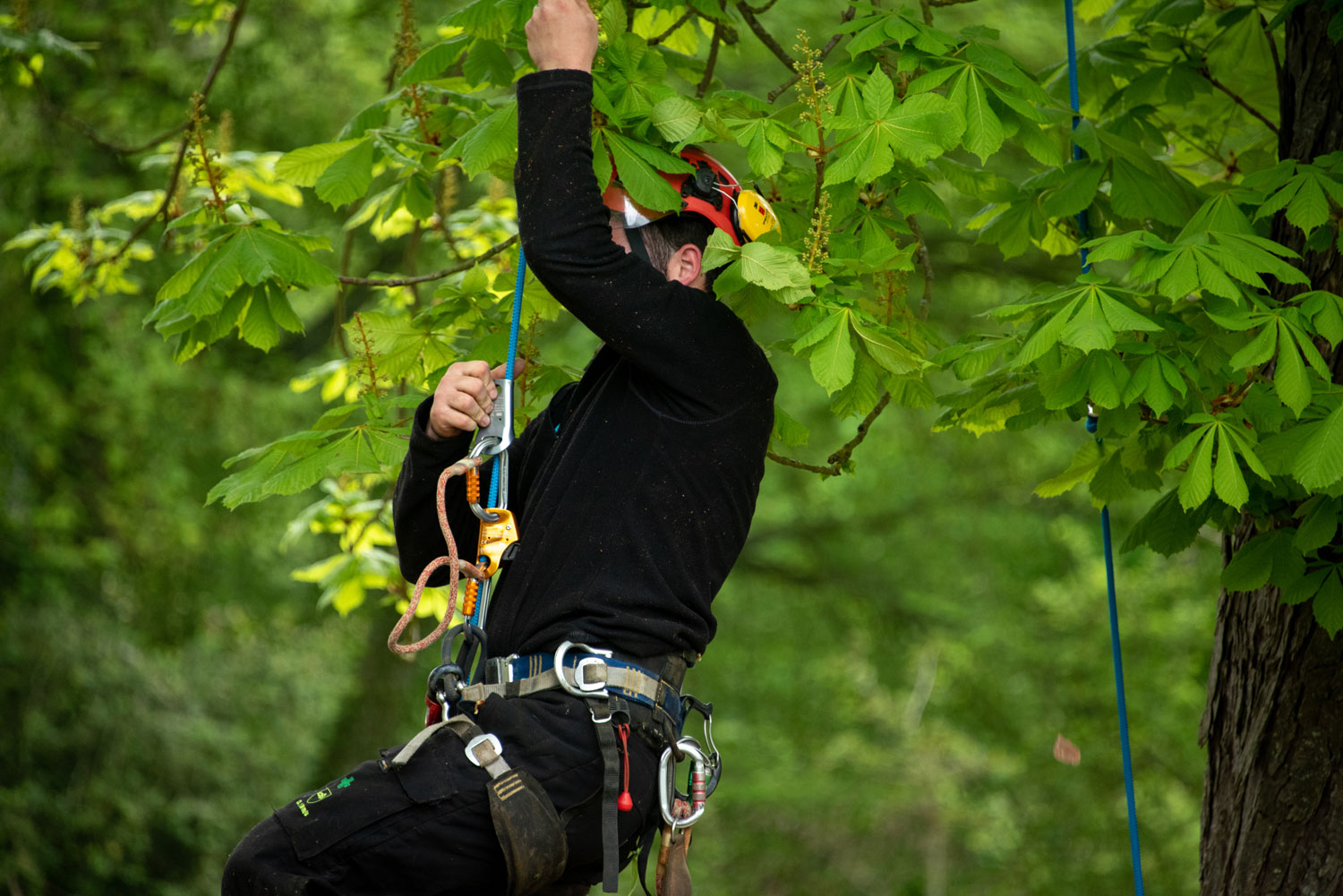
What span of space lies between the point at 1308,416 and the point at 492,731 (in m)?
1.70

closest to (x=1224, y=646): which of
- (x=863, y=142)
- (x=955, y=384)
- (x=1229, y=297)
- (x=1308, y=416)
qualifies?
(x=1308, y=416)

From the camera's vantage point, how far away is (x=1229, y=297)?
7.78 ft

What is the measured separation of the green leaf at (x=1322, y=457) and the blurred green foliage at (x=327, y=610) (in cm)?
515

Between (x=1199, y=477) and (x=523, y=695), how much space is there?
1319mm

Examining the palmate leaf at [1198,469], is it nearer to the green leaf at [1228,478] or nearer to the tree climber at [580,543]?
the green leaf at [1228,478]

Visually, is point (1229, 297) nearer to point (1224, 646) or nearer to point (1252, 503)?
point (1252, 503)

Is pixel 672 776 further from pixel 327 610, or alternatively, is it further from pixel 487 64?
pixel 327 610

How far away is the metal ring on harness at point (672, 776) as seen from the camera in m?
2.36

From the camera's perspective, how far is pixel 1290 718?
10.6ft

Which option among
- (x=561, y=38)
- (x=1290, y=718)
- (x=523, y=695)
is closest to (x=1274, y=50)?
(x=1290, y=718)

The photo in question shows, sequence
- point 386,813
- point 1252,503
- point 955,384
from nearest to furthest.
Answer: point 386,813 < point 1252,503 < point 955,384

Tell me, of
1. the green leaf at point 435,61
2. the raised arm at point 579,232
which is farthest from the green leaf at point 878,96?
the green leaf at point 435,61

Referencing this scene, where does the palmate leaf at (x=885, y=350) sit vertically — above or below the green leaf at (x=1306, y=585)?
above

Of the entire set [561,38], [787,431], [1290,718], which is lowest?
[1290,718]
